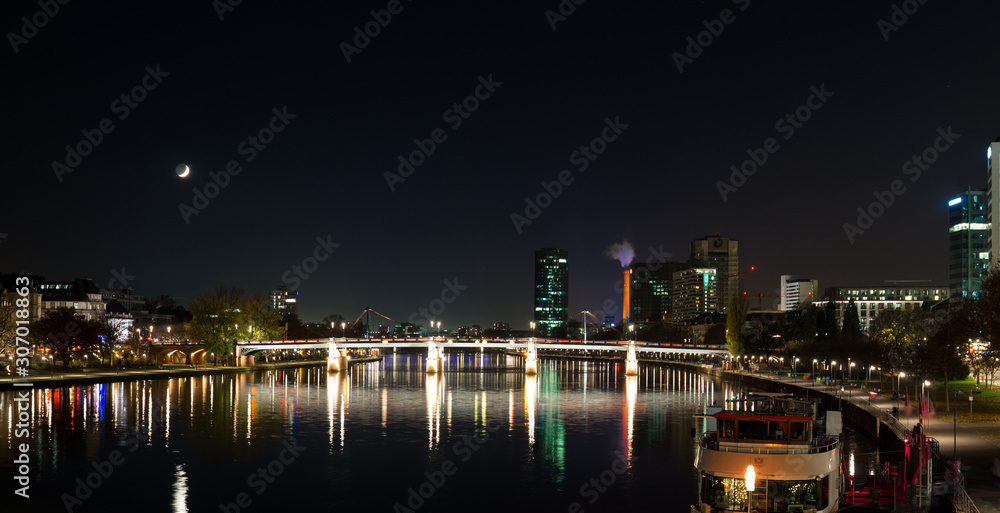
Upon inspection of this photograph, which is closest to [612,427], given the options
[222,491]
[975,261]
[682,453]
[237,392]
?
[682,453]

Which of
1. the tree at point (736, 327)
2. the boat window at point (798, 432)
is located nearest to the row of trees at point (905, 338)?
the tree at point (736, 327)

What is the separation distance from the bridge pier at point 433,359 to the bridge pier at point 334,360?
15.9 metres

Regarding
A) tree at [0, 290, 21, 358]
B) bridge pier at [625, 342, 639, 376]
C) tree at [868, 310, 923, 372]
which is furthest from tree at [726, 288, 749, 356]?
tree at [0, 290, 21, 358]

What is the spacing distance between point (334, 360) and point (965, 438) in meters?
120

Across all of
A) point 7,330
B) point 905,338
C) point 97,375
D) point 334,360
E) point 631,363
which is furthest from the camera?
point 334,360

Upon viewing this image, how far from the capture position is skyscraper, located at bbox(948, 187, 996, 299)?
17875 centimetres

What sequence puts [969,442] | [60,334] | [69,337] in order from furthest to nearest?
1. [60,334]
2. [69,337]
3. [969,442]

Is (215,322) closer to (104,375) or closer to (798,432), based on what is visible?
(104,375)

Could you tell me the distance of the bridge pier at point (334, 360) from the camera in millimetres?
147000

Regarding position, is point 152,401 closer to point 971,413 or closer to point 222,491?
point 222,491

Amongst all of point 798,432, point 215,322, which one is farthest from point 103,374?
point 798,432

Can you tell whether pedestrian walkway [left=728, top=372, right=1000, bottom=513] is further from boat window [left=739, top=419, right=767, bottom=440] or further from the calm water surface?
boat window [left=739, top=419, right=767, bottom=440]

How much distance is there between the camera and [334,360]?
149m

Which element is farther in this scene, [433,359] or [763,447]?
[433,359]
